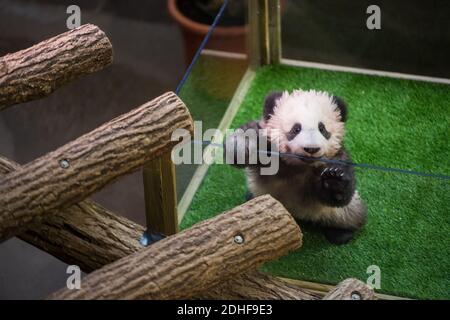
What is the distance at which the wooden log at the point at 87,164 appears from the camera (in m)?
1.59

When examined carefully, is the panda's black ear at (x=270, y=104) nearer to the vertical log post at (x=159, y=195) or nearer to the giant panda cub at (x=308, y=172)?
the giant panda cub at (x=308, y=172)

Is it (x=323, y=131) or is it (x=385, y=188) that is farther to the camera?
(x=323, y=131)

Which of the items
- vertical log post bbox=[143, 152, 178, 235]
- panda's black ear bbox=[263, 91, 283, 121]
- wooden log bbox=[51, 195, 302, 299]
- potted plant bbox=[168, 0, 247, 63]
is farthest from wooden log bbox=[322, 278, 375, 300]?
potted plant bbox=[168, 0, 247, 63]

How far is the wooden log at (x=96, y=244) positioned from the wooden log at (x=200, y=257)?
10 centimetres

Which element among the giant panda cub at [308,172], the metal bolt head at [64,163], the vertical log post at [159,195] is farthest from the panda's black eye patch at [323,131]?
the metal bolt head at [64,163]

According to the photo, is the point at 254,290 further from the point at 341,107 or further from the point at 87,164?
the point at 341,107

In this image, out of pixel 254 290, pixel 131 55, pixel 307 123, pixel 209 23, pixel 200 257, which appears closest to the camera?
pixel 200 257

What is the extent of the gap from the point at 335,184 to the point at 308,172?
7 cm

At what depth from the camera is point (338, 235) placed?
6.67 ft

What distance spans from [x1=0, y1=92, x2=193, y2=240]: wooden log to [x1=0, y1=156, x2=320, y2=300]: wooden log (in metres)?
0.13

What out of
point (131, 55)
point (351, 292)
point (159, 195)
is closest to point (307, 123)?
point (159, 195)

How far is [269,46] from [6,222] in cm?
129

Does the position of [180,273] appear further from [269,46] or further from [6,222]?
[269,46]
